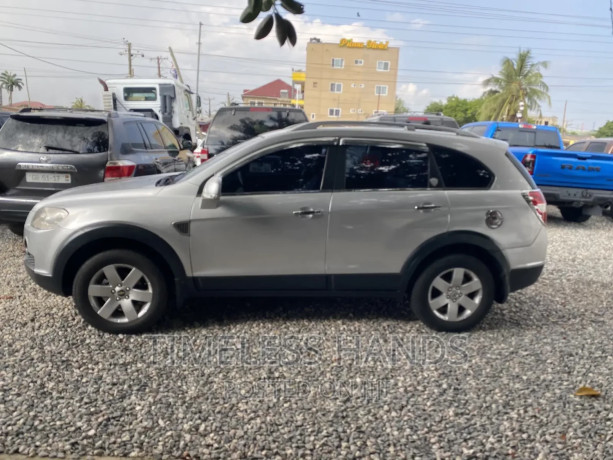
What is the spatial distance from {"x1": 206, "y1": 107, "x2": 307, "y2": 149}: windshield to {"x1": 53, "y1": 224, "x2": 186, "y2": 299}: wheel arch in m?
4.40

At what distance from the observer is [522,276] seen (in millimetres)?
4234

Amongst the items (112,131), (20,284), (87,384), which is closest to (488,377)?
(87,384)

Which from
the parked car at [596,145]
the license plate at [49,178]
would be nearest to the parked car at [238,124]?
the license plate at [49,178]

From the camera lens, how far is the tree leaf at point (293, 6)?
9.13ft

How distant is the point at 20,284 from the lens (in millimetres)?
5148

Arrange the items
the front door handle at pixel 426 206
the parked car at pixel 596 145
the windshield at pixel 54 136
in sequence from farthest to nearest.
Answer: the parked car at pixel 596 145 < the windshield at pixel 54 136 < the front door handle at pixel 426 206

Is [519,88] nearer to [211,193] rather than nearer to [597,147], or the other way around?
[597,147]

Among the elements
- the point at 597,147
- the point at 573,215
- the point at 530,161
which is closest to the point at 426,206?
the point at 530,161

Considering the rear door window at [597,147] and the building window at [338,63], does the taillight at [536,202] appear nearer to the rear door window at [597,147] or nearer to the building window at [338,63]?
the rear door window at [597,147]

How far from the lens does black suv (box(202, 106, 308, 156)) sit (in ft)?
26.7

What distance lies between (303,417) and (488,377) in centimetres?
142

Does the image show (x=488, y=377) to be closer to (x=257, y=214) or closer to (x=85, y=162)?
(x=257, y=214)

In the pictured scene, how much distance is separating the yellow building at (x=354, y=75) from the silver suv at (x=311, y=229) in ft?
204

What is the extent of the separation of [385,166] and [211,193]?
1438 millimetres
